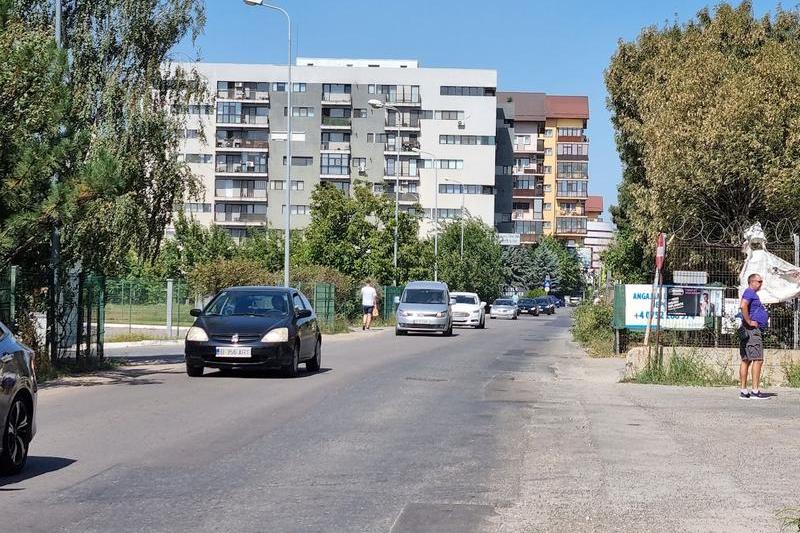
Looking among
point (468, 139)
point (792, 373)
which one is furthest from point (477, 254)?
point (792, 373)

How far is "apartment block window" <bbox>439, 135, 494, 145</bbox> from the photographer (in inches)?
4444

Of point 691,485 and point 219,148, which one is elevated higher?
point 219,148

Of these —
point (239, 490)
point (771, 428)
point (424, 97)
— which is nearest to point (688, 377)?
point (771, 428)

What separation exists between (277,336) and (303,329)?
4.19 ft

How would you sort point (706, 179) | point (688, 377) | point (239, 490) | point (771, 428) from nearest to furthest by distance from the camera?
point (239, 490)
point (771, 428)
point (688, 377)
point (706, 179)

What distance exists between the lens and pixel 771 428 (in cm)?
1358

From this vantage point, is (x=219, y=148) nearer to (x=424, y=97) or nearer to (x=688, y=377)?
(x=424, y=97)

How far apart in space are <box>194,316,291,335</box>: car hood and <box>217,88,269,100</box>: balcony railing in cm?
9165

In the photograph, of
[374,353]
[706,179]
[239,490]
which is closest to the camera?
[239,490]

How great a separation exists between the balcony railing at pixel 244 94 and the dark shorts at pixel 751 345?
Answer: 313 feet

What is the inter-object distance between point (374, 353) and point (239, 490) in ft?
66.8

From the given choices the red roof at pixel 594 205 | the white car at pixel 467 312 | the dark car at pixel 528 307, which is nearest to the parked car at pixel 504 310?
the dark car at pixel 528 307

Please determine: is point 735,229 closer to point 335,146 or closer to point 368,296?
point 368,296

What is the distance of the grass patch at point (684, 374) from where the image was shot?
2005 centimetres
